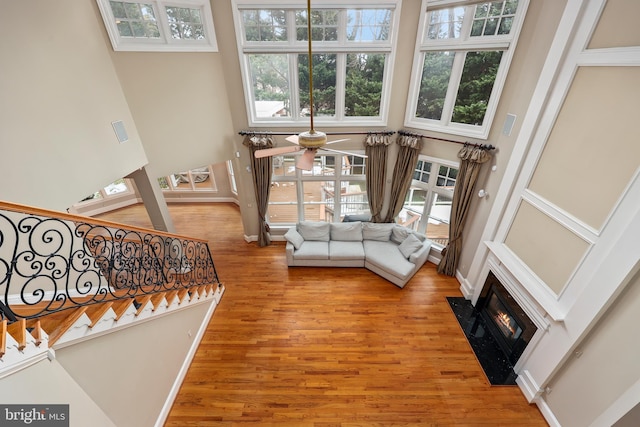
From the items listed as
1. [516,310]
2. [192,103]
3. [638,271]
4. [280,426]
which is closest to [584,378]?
[516,310]

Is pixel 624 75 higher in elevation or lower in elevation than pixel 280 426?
higher

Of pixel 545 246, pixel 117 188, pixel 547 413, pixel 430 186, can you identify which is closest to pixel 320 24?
pixel 430 186

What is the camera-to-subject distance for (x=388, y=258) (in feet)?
18.4

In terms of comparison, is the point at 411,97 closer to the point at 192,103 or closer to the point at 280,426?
the point at 192,103

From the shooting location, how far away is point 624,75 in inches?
101

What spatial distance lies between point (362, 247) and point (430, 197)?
186cm

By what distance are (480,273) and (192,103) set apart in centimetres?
627

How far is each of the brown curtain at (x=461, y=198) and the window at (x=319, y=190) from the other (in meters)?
2.07

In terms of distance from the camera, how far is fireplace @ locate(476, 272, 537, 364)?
378 centimetres

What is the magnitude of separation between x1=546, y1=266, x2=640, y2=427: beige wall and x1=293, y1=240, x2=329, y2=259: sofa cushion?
13.2 ft

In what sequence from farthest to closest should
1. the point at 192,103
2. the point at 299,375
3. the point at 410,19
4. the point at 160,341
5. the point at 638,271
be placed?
the point at 192,103
the point at 410,19
the point at 299,375
the point at 160,341
the point at 638,271

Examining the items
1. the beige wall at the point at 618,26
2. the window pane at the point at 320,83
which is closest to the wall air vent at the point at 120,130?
the window pane at the point at 320,83

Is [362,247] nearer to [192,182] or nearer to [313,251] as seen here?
[313,251]

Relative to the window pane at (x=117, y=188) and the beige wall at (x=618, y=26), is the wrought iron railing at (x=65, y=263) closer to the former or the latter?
the beige wall at (x=618, y=26)
